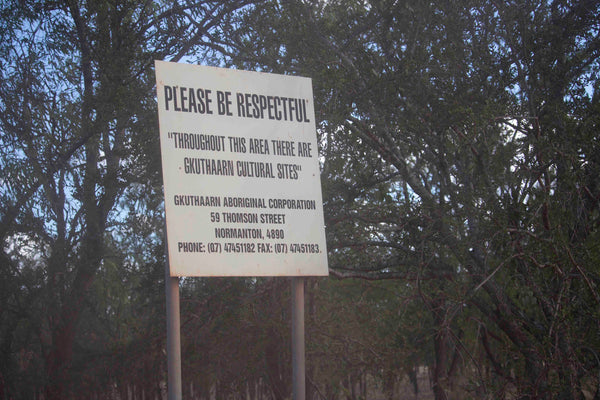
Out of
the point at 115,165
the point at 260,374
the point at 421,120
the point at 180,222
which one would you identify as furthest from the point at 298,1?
the point at 260,374

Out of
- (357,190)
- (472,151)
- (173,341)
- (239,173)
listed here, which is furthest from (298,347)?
(357,190)

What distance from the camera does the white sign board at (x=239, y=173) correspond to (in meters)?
4.63

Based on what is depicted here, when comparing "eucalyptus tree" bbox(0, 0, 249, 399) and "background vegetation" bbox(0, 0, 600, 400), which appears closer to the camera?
"background vegetation" bbox(0, 0, 600, 400)

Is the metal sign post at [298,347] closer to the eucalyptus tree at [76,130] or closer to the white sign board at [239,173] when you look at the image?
the white sign board at [239,173]

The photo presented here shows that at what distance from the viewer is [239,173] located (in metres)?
4.89

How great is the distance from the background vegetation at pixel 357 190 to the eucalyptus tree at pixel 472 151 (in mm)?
36

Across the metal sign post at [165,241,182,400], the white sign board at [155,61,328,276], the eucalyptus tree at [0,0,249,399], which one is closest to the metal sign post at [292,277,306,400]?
the white sign board at [155,61,328,276]

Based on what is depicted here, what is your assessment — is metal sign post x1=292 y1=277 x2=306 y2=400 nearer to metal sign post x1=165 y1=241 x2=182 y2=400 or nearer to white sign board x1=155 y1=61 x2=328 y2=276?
white sign board x1=155 y1=61 x2=328 y2=276

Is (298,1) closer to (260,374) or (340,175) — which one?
(340,175)

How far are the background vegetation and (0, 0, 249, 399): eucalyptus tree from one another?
0.14 feet

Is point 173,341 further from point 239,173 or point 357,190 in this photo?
point 357,190

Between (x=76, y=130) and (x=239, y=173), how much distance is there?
704 centimetres

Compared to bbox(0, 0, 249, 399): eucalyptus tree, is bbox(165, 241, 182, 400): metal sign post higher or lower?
lower

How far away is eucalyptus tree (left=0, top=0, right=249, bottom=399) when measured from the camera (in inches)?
436
